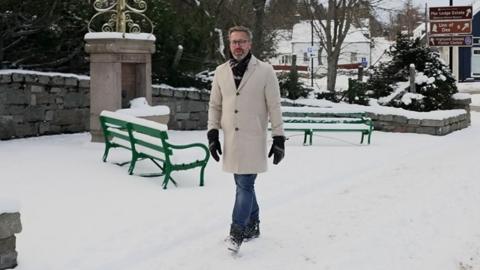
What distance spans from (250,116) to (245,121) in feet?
0.18

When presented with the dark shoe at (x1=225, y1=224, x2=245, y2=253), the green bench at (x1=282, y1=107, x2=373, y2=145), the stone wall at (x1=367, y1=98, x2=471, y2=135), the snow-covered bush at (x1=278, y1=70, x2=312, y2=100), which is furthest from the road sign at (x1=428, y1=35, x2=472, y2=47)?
the dark shoe at (x1=225, y1=224, x2=245, y2=253)

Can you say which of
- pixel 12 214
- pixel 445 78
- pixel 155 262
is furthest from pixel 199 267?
pixel 445 78

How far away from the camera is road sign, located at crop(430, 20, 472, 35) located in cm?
1731

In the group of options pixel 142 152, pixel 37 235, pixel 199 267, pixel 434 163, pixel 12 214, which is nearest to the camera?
pixel 12 214

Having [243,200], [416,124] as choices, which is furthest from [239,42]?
[416,124]

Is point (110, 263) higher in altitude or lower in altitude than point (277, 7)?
lower

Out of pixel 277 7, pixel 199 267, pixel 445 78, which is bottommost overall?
pixel 199 267

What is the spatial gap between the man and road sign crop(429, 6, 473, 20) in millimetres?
13273

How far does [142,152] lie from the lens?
8352 millimetres

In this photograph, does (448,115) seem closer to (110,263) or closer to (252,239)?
(252,239)

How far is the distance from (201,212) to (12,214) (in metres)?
2.29

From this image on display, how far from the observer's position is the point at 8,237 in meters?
4.68

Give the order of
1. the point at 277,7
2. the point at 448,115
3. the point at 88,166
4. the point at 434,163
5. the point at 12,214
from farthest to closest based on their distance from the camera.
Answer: the point at 277,7, the point at 448,115, the point at 434,163, the point at 88,166, the point at 12,214

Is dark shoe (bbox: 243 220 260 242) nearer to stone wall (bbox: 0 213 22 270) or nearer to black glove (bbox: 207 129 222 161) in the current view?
black glove (bbox: 207 129 222 161)
